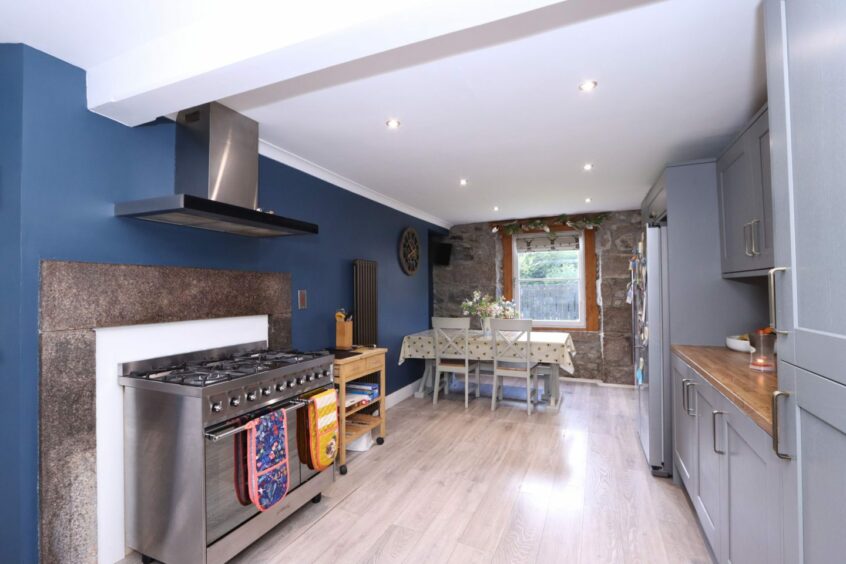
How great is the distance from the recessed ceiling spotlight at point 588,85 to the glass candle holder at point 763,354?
1.52m

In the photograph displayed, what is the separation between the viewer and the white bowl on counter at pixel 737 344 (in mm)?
2402

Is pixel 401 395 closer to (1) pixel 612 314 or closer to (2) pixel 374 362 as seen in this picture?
(2) pixel 374 362

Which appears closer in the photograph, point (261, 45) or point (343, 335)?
point (261, 45)

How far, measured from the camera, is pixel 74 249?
182 centimetres

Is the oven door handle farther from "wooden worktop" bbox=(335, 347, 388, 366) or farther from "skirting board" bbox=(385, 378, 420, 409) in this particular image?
"skirting board" bbox=(385, 378, 420, 409)

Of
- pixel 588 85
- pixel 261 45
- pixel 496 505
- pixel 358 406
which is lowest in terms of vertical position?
pixel 496 505

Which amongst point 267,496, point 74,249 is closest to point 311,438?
point 267,496

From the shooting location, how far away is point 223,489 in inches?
73.4

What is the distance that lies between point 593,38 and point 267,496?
2.57m

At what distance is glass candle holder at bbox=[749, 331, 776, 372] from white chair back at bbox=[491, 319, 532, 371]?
Answer: 6.92 feet

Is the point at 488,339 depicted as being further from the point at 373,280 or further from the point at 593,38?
the point at 593,38

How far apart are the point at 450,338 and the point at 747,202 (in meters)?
2.89

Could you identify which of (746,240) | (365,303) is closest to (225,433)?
(365,303)

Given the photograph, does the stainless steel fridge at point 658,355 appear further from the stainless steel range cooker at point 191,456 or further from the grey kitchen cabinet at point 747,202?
the stainless steel range cooker at point 191,456
